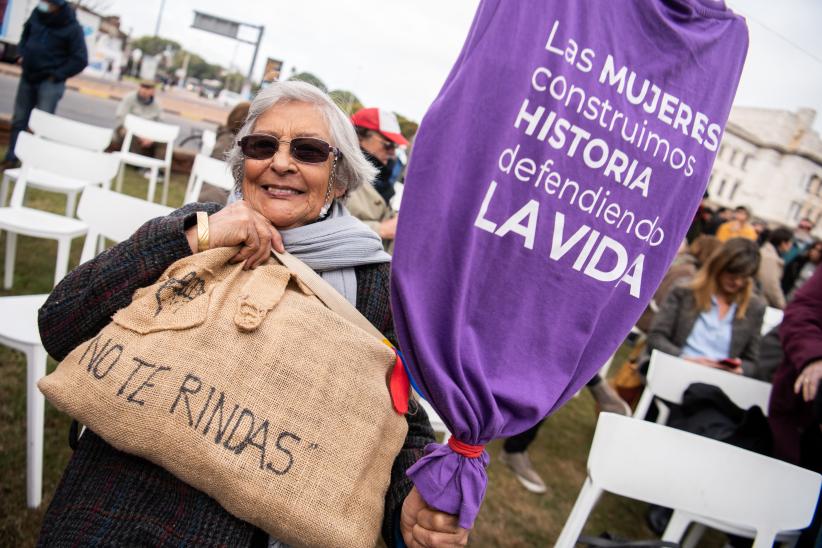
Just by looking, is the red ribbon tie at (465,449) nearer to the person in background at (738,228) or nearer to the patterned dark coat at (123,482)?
the patterned dark coat at (123,482)

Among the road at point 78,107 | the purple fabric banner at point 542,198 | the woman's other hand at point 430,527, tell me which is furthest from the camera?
the road at point 78,107

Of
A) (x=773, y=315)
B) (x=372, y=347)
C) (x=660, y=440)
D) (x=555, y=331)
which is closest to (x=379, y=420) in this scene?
(x=372, y=347)

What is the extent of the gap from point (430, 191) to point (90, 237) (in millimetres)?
2345

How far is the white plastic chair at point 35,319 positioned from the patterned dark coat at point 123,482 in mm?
956

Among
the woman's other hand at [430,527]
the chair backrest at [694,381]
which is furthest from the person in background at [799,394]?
the woman's other hand at [430,527]

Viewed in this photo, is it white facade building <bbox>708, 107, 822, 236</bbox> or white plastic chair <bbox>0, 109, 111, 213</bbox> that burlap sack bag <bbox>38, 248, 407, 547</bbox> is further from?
white facade building <bbox>708, 107, 822, 236</bbox>

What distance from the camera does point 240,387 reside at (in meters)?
1.07

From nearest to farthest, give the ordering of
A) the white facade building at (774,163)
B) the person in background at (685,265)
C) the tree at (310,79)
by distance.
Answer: the tree at (310,79), the person in background at (685,265), the white facade building at (774,163)

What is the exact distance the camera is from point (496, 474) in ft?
11.8

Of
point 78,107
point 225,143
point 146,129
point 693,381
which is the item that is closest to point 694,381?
point 693,381

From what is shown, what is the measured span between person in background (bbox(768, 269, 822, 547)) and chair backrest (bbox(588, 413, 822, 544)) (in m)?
0.35

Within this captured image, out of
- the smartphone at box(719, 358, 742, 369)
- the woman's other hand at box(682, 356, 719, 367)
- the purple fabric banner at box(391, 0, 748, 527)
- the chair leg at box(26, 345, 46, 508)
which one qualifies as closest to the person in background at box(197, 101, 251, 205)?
the chair leg at box(26, 345, 46, 508)

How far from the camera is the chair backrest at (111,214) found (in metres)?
2.48

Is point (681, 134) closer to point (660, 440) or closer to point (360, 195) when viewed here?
point (660, 440)
